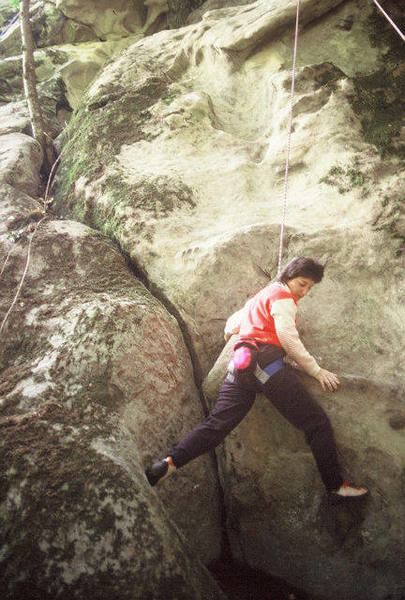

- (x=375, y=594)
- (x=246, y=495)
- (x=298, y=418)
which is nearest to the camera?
(x=375, y=594)

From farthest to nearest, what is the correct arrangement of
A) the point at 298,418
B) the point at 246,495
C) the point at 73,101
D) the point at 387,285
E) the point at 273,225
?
→ the point at 73,101, the point at 273,225, the point at 387,285, the point at 246,495, the point at 298,418

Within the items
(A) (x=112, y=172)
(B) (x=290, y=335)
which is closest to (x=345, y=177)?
(B) (x=290, y=335)

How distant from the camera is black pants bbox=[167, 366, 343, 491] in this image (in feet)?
10.4

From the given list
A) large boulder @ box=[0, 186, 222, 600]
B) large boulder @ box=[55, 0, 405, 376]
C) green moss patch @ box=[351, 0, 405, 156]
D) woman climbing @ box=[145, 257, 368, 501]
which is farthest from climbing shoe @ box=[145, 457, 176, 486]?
green moss patch @ box=[351, 0, 405, 156]

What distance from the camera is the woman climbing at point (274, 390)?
3.15 meters

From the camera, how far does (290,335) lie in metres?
3.29

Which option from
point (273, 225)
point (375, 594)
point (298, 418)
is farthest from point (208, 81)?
point (375, 594)

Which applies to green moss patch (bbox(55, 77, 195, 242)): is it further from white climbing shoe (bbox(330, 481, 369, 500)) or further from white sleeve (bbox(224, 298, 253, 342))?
white climbing shoe (bbox(330, 481, 369, 500))

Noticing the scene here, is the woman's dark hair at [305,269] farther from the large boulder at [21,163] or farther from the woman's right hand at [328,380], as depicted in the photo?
the large boulder at [21,163]

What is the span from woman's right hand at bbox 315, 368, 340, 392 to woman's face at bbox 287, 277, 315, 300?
80 centimetres

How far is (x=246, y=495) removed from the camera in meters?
3.57

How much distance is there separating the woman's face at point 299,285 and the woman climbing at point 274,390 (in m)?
0.05

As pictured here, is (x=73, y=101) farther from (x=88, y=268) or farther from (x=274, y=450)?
(x=274, y=450)

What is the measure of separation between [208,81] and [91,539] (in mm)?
8080
